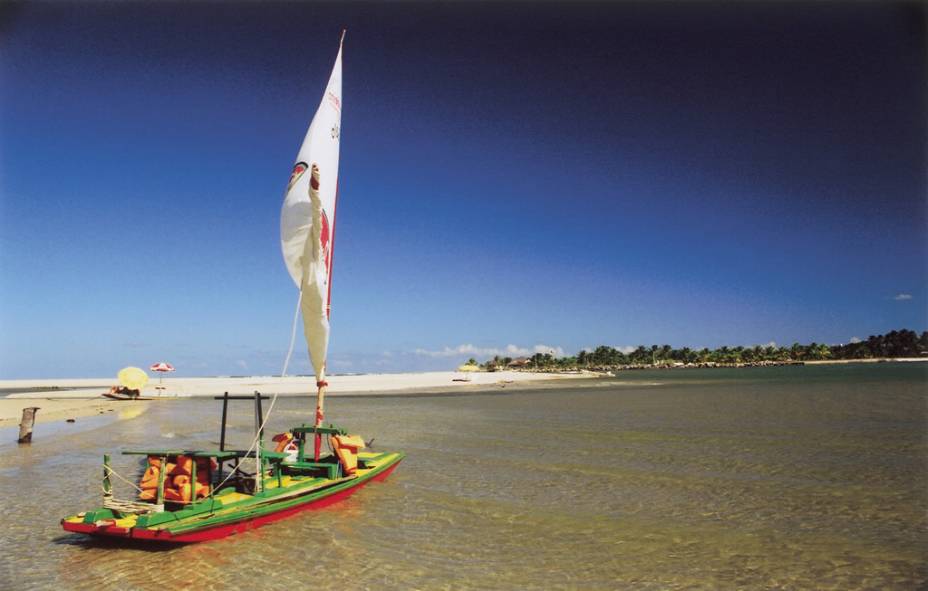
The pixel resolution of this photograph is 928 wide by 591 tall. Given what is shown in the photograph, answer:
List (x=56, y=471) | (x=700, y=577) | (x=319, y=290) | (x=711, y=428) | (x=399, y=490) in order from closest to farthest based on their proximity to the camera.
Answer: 1. (x=700, y=577)
2. (x=319, y=290)
3. (x=399, y=490)
4. (x=56, y=471)
5. (x=711, y=428)

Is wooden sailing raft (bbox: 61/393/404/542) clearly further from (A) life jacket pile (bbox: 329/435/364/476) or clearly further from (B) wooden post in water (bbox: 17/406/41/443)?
(B) wooden post in water (bbox: 17/406/41/443)

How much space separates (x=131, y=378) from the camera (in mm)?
53625

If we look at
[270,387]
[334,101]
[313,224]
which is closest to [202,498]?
[313,224]

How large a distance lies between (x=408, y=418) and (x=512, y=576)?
28.3 m

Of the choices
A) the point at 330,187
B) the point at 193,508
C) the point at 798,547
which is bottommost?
the point at 798,547

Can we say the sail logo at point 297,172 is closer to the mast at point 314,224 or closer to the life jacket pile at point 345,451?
the mast at point 314,224

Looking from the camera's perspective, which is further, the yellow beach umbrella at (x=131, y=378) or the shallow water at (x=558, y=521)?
the yellow beach umbrella at (x=131, y=378)

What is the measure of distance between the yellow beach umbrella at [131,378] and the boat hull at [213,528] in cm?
4869

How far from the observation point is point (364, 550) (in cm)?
1076

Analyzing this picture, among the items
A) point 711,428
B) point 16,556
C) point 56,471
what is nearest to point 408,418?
point 711,428

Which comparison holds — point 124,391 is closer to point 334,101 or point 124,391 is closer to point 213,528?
point 334,101

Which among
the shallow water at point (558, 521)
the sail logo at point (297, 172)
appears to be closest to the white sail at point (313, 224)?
the sail logo at point (297, 172)

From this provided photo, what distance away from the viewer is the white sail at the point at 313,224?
11.0 m

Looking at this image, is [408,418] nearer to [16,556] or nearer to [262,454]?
[262,454]
